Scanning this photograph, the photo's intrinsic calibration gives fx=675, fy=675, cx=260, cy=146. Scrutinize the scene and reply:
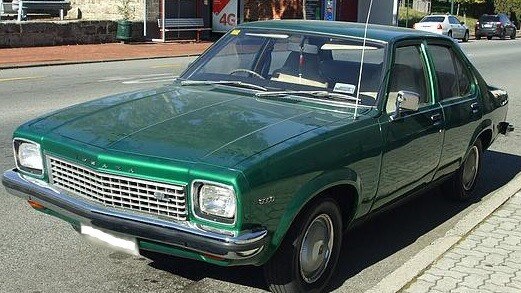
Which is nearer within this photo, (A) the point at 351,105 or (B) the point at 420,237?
(A) the point at 351,105

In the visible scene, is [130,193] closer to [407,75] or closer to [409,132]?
[409,132]

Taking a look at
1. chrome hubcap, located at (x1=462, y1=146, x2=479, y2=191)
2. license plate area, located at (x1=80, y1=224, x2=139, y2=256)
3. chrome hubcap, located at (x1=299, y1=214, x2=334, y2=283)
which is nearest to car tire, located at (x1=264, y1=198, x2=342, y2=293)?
chrome hubcap, located at (x1=299, y1=214, x2=334, y2=283)

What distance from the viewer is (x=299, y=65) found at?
498 centimetres

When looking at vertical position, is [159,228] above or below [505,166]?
above

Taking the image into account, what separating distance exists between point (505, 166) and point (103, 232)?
5967mm

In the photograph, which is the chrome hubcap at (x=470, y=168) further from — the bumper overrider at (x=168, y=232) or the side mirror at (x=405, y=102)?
the bumper overrider at (x=168, y=232)

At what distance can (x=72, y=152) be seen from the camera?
3871 millimetres

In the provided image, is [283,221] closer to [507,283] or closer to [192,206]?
[192,206]

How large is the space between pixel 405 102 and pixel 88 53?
61.1 feet

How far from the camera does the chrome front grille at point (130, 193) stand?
3.60 meters

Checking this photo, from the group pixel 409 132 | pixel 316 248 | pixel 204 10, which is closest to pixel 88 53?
pixel 204 10

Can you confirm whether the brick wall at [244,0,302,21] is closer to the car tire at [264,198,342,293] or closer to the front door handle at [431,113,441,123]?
the front door handle at [431,113,441,123]

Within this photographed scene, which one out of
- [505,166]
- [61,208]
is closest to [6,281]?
[61,208]

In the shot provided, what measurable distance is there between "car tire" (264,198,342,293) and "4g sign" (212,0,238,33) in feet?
85.3
